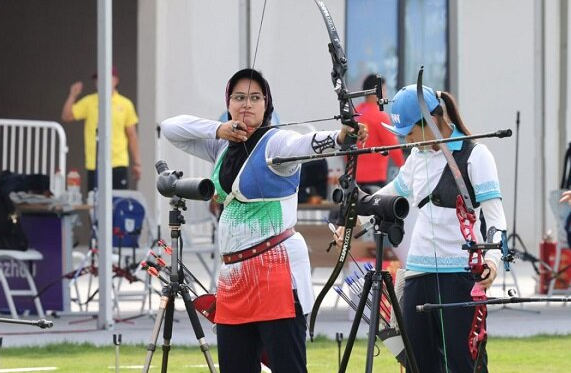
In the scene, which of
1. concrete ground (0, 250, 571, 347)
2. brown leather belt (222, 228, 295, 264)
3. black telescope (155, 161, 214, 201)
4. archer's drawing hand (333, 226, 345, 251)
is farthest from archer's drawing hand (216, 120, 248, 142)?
concrete ground (0, 250, 571, 347)

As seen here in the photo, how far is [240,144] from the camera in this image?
5.67 m

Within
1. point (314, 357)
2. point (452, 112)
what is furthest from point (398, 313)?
point (314, 357)

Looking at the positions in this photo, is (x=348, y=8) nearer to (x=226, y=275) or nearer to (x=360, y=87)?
(x=360, y=87)

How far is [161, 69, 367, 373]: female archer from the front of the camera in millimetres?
5531

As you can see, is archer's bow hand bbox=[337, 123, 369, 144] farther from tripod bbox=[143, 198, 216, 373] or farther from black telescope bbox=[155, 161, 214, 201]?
tripod bbox=[143, 198, 216, 373]

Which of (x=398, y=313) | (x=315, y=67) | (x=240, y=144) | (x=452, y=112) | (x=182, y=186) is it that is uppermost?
(x=315, y=67)

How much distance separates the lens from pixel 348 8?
14406 mm

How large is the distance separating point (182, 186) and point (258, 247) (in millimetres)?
370

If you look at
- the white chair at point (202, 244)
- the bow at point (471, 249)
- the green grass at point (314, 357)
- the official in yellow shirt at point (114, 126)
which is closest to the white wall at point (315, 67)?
the official in yellow shirt at point (114, 126)

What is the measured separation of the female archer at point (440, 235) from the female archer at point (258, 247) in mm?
560

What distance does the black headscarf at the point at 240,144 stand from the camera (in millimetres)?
5625

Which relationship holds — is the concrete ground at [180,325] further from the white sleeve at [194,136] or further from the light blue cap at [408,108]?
the light blue cap at [408,108]

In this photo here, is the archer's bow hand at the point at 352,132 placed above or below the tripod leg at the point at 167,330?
above

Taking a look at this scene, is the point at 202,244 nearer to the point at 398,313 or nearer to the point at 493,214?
the point at 493,214
